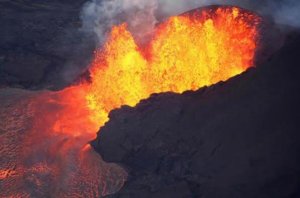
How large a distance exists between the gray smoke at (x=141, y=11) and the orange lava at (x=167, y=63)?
24.4 inches

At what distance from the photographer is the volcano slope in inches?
478

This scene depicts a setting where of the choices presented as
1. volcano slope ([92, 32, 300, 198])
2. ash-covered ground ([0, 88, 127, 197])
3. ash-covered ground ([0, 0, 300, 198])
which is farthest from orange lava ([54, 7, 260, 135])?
volcano slope ([92, 32, 300, 198])

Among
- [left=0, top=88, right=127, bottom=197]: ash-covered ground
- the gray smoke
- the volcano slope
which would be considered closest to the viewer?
the volcano slope

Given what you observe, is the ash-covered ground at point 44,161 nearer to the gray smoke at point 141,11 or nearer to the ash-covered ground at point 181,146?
the ash-covered ground at point 181,146

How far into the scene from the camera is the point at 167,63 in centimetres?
1598

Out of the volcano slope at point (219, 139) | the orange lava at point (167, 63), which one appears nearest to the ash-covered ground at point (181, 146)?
the volcano slope at point (219, 139)

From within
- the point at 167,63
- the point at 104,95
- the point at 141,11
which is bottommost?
the point at 104,95

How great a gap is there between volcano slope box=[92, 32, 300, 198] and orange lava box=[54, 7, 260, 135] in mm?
1227

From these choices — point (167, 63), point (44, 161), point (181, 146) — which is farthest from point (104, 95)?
point (181, 146)

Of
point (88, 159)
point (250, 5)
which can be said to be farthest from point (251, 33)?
point (88, 159)

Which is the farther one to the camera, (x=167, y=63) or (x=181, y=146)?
(x=167, y=63)

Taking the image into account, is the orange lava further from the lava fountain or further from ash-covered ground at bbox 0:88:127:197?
ash-covered ground at bbox 0:88:127:197

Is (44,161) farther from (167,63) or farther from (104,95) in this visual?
(167,63)

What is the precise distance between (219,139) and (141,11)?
7204mm
